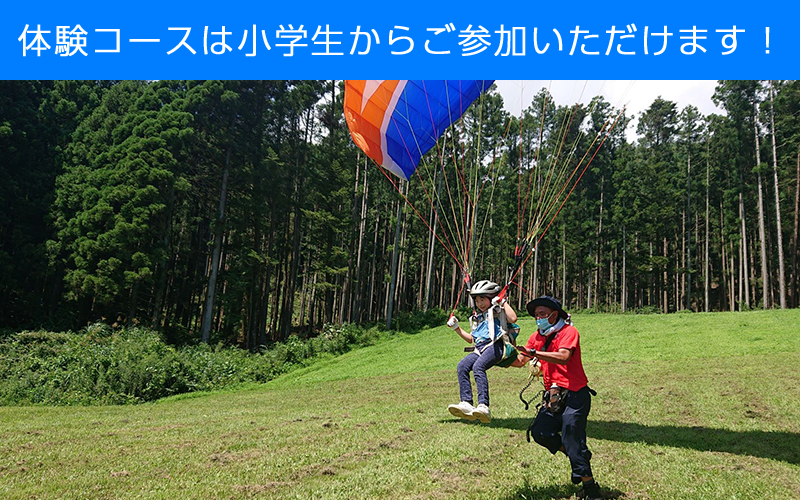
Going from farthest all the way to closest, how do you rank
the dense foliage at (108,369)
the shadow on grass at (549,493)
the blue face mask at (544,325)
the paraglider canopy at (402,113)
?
the dense foliage at (108,369) < the paraglider canopy at (402,113) < the blue face mask at (544,325) < the shadow on grass at (549,493)

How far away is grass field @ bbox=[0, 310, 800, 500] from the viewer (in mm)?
5684

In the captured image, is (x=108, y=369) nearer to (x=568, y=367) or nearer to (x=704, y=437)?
(x=568, y=367)

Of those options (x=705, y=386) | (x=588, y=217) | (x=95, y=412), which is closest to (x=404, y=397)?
(x=705, y=386)

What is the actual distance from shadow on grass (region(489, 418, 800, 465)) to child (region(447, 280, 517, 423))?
1799 millimetres

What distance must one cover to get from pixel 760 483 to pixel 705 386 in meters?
7.90

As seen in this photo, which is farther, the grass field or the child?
the child

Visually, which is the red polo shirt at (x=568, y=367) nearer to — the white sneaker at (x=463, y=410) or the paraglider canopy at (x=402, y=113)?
the white sneaker at (x=463, y=410)

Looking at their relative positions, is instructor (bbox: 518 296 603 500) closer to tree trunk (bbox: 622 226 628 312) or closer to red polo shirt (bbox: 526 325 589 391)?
red polo shirt (bbox: 526 325 589 391)

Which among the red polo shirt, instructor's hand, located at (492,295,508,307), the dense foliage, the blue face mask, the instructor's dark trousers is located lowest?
the dense foliage

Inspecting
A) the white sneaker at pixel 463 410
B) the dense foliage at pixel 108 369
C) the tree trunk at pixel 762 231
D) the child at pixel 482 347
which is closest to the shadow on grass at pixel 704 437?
the child at pixel 482 347

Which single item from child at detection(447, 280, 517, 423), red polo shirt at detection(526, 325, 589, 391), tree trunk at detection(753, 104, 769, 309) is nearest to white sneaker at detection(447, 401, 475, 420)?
child at detection(447, 280, 517, 423)

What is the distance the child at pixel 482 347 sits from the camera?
274 inches

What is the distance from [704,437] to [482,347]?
3.93 m

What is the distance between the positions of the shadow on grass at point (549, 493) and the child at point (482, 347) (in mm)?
1462
